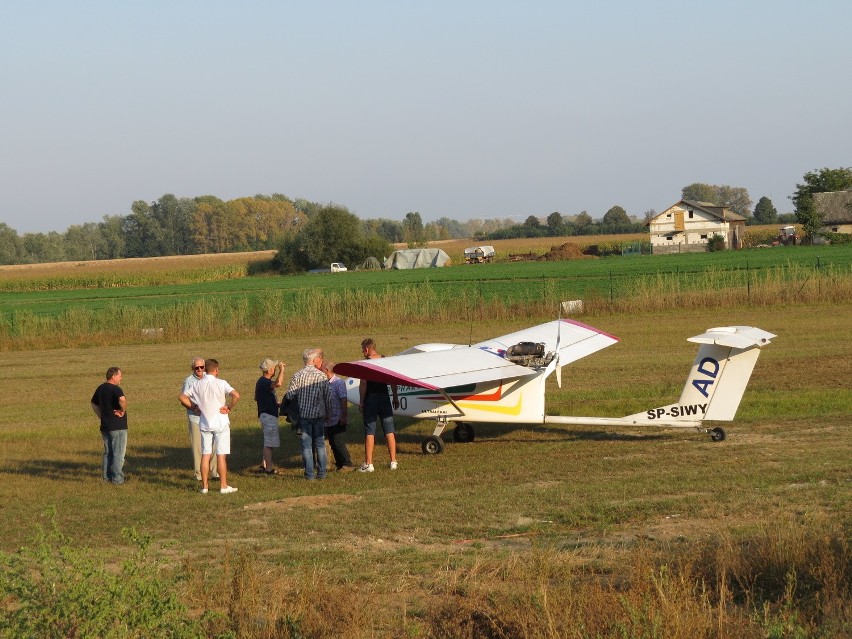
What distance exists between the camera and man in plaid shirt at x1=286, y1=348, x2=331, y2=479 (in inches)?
462

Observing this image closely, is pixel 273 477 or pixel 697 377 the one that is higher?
pixel 697 377

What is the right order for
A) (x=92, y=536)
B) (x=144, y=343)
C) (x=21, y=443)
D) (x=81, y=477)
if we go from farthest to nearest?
(x=144, y=343) → (x=21, y=443) → (x=81, y=477) → (x=92, y=536)

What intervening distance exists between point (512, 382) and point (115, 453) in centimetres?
519

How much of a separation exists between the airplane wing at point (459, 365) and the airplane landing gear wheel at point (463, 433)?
118 centimetres

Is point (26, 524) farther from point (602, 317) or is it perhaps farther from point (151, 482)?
point (602, 317)

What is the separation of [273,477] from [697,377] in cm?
545

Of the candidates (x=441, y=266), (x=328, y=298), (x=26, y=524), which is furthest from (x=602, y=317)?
(x=441, y=266)

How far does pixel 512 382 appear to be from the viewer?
43.1 ft

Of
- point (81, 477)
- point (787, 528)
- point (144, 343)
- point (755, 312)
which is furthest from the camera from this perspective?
point (144, 343)

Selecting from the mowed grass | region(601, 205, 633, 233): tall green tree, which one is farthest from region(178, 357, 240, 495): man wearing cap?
region(601, 205, 633, 233): tall green tree

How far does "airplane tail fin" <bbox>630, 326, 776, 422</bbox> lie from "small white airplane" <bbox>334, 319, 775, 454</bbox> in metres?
0.01

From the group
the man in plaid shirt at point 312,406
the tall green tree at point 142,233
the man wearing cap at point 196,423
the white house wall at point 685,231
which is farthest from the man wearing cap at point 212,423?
the tall green tree at point 142,233

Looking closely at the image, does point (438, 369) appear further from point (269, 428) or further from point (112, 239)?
point (112, 239)

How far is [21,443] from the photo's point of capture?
1591 centimetres
